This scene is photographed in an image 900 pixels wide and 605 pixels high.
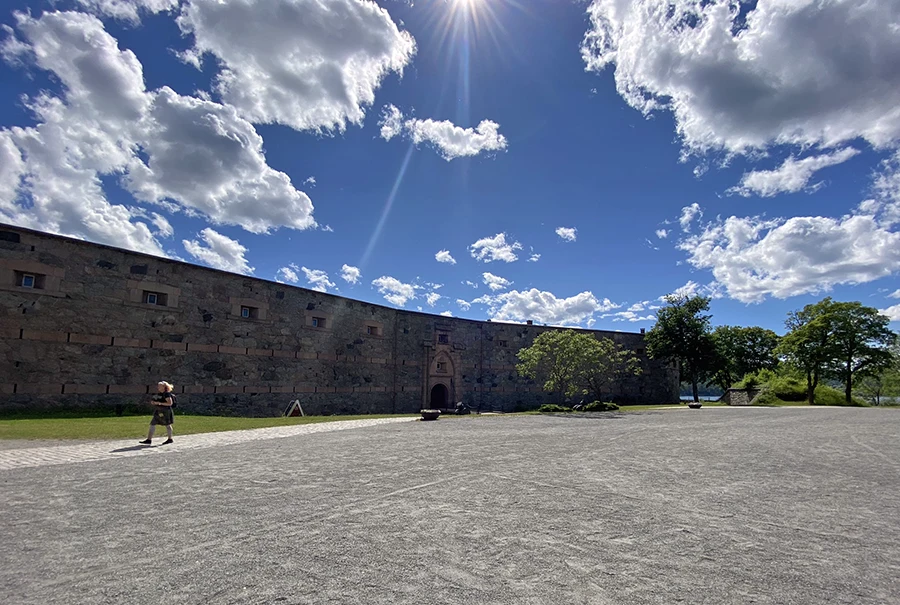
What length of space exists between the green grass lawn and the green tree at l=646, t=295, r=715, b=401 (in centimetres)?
3846

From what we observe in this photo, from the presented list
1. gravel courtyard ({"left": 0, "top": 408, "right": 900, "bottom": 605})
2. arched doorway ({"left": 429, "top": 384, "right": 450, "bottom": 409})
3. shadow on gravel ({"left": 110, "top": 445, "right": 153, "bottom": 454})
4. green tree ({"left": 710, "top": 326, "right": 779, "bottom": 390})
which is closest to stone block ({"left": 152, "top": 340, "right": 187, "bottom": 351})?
shadow on gravel ({"left": 110, "top": 445, "right": 153, "bottom": 454})

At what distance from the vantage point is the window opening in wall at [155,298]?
16.9 metres

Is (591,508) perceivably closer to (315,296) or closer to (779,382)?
(315,296)

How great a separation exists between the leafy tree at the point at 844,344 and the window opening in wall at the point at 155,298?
45.9 meters

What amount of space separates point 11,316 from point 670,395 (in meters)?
47.5

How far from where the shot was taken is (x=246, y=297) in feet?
65.5

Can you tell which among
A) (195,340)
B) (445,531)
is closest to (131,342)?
(195,340)

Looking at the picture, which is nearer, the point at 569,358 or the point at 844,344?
the point at 569,358

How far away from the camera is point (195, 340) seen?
18.0 m

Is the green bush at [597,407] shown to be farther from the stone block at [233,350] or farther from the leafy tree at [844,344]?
the leafy tree at [844,344]

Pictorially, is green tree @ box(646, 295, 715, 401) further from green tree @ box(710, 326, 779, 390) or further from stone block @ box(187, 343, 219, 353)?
stone block @ box(187, 343, 219, 353)

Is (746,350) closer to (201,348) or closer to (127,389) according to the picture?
(201,348)

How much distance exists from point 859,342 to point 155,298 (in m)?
49.4

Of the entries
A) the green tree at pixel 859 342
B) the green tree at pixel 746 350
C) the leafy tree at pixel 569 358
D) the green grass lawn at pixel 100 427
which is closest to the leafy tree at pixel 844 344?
the green tree at pixel 859 342
